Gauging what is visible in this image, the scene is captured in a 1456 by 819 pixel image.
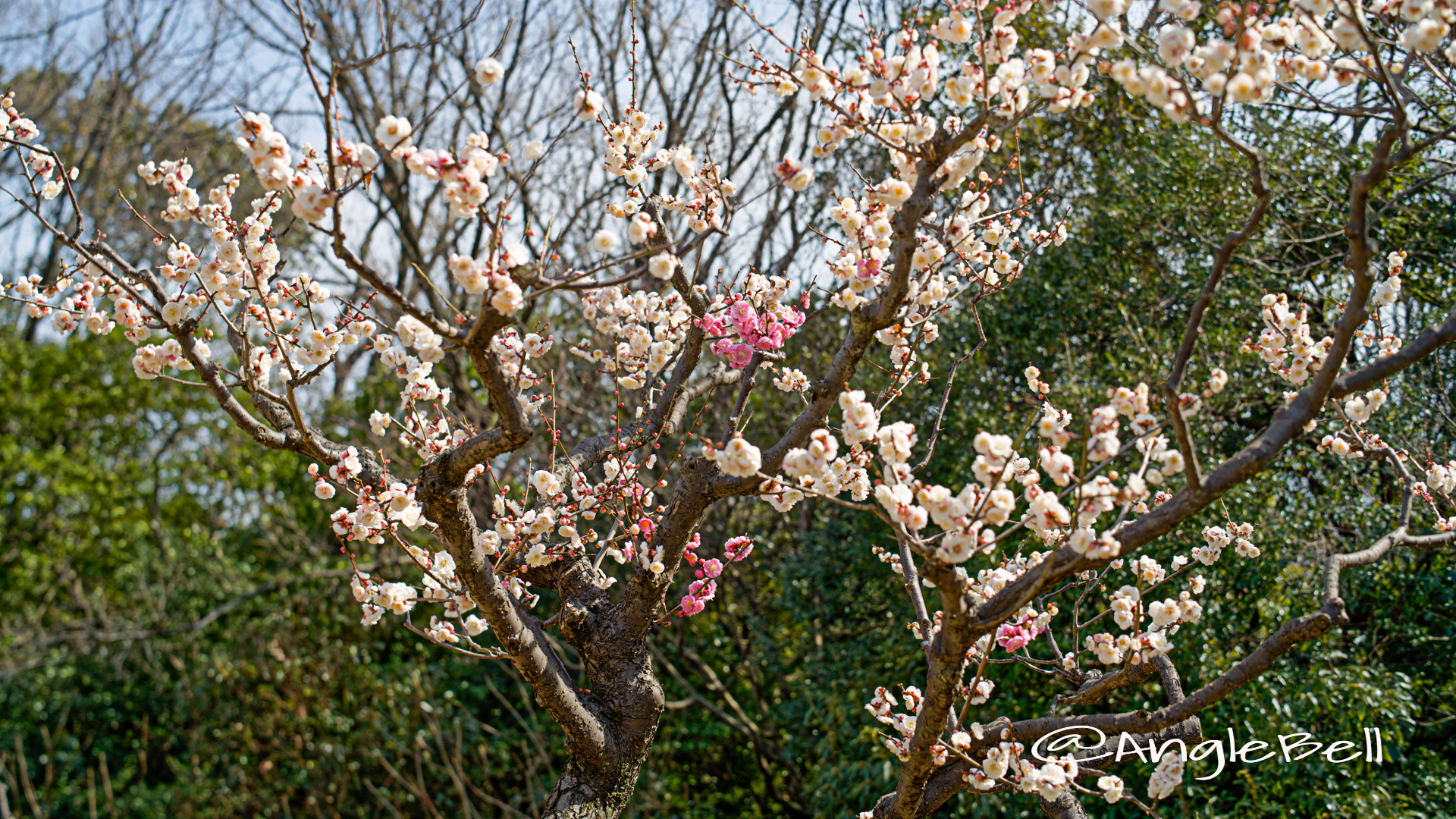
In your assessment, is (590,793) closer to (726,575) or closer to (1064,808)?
(1064,808)

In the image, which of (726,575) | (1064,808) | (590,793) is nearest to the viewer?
(1064,808)

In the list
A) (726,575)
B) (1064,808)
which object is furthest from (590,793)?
(726,575)

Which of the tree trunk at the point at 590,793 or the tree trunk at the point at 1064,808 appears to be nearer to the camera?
the tree trunk at the point at 1064,808

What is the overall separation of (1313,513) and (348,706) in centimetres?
520

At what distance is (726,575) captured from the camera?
4766 mm

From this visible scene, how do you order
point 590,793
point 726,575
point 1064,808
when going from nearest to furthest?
1. point 1064,808
2. point 590,793
3. point 726,575

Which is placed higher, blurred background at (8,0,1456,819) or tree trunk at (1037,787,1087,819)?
blurred background at (8,0,1456,819)

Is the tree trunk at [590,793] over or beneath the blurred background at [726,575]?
beneath

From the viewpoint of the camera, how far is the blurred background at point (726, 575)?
3.33m

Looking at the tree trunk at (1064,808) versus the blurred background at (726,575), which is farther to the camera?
Answer: the blurred background at (726,575)

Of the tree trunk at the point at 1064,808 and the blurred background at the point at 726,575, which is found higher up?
the blurred background at the point at 726,575

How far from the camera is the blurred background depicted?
3326 millimetres

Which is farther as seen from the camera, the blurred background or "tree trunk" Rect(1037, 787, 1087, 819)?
the blurred background

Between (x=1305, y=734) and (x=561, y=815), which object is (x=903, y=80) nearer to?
(x=561, y=815)
